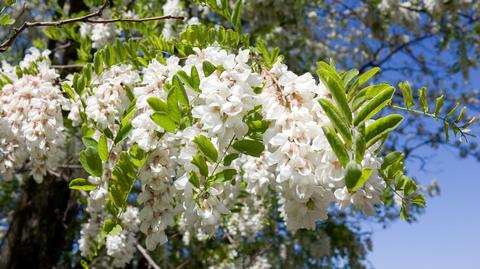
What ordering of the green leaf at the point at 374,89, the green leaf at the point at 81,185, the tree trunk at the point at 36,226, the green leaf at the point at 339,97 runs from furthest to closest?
the tree trunk at the point at 36,226, the green leaf at the point at 81,185, the green leaf at the point at 374,89, the green leaf at the point at 339,97

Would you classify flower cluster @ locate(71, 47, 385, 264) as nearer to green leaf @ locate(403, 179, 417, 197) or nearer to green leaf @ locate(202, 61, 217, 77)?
green leaf @ locate(202, 61, 217, 77)

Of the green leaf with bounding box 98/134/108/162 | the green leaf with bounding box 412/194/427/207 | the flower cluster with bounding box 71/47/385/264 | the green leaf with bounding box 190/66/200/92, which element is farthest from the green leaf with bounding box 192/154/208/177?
the green leaf with bounding box 412/194/427/207

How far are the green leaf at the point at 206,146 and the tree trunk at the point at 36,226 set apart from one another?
3.66 m

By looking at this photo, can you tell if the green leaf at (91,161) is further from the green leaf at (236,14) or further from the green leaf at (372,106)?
the green leaf at (372,106)

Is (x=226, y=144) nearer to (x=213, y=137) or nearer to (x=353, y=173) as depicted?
(x=213, y=137)

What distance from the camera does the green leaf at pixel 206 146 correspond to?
1.11 meters

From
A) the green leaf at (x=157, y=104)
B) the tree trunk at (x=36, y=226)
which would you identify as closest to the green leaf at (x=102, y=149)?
the green leaf at (x=157, y=104)

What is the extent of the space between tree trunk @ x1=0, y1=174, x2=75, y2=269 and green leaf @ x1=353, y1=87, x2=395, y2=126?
400 centimetres

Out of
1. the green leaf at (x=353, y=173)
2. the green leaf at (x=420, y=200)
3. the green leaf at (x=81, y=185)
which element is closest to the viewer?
the green leaf at (x=353, y=173)

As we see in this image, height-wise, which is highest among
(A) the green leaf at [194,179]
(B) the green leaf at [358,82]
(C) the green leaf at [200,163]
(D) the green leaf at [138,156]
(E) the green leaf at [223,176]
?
(B) the green leaf at [358,82]

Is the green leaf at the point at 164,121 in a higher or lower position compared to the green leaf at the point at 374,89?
lower

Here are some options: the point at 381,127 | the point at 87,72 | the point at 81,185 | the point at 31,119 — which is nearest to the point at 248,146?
the point at 381,127

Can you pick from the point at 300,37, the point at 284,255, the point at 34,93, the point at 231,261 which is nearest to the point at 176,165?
the point at 34,93

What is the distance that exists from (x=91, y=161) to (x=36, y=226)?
12.1ft
